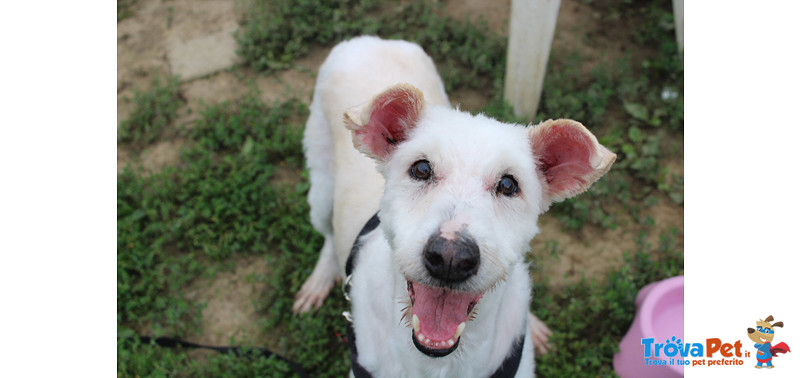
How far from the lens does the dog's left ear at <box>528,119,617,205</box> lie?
215 cm

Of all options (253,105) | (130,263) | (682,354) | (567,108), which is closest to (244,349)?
(130,263)

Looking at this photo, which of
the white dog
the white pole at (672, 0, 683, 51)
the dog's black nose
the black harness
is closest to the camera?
the dog's black nose

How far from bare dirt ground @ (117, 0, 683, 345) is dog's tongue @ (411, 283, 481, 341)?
7.88 feet

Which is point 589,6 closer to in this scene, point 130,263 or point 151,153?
point 151,153

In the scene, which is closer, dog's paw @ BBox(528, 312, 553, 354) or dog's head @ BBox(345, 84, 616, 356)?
dog's head @ BBox(345, 84, 616, 356)

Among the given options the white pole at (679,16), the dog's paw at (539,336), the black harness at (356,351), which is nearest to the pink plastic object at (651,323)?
the dog's paw at (539,336)

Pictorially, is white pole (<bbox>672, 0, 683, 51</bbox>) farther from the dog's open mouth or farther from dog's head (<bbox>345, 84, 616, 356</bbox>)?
the dog's open mouth

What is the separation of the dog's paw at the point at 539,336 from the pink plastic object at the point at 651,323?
0.51 meters

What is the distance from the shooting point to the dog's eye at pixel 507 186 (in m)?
2.26

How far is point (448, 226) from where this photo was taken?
1.97 m

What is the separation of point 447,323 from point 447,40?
4329 millimetres

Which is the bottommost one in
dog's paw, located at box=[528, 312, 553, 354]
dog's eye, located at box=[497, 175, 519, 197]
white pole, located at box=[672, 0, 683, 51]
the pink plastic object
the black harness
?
dog's paw, located at box=[528, 312, 553, 354]
